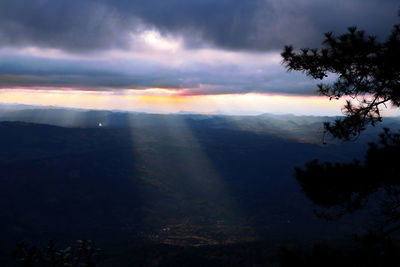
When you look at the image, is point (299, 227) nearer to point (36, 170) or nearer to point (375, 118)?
point (375, 118)

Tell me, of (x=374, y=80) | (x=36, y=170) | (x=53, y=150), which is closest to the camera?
(x=374, y=80)

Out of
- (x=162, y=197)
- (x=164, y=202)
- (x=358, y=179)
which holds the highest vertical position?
(x=358, y=179)

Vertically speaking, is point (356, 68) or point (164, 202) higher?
point (356, 68)

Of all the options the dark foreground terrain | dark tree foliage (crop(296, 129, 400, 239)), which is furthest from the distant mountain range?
dark tree foliage (crop(296, 129, 400, 239))

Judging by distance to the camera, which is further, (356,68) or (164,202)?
(164,202)

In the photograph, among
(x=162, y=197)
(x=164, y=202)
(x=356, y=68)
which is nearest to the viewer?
(x=356, y=68)

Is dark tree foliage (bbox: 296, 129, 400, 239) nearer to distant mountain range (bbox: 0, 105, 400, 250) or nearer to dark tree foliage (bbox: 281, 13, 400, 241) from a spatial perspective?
dark tree foliage (bbox: 281, 13, 400, 241)

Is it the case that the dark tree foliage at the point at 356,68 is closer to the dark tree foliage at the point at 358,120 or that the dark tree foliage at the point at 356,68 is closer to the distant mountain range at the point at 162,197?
the dark tree foliage at the point at 358,120

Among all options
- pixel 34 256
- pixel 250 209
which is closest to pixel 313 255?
pixel 34 256

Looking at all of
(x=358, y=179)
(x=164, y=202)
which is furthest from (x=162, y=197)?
(x=358, y=179)

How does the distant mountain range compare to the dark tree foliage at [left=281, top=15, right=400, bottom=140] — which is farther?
the distant mountain range

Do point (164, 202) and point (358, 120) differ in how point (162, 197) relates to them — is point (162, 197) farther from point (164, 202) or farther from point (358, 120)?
point (358, 120)
